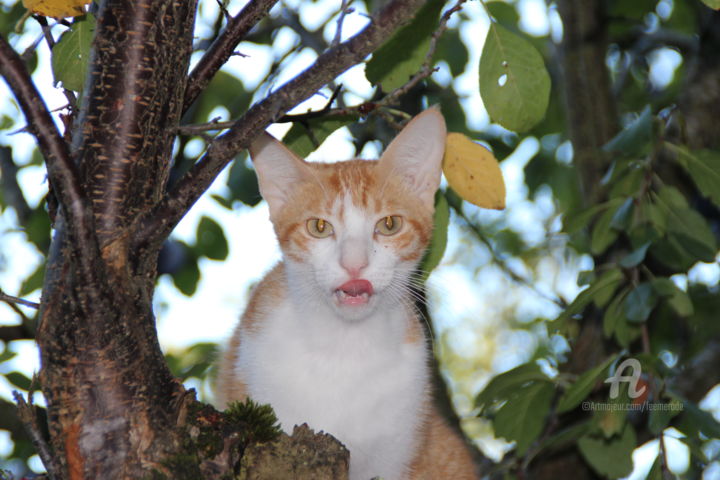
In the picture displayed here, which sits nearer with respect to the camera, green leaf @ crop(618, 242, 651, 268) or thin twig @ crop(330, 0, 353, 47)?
thin twig @ crop(330, 0, 353, 47)

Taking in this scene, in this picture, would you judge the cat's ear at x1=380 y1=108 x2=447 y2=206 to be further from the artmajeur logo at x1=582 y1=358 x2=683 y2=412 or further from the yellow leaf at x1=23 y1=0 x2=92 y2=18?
the yellow leaf at x1=23 y1=0 x2=92 y2=18

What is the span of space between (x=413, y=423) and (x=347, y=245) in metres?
0.73

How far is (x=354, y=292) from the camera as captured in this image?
8.61 feet

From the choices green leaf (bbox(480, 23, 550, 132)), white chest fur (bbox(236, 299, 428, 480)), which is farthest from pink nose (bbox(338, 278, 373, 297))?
green leaf (bbox(480, 23, 550, 132))

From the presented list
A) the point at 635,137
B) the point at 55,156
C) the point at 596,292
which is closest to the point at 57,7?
the point at 55,156

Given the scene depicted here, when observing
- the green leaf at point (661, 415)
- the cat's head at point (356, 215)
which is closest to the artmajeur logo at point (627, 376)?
the green leaf at point (661, 415)

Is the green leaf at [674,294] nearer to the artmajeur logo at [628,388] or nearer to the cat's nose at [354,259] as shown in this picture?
the artmajeur logo at [628,388]

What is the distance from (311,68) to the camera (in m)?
1.46

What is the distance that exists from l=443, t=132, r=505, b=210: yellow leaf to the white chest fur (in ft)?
2.57

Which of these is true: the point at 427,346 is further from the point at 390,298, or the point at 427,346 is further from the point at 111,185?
the point at 111,185

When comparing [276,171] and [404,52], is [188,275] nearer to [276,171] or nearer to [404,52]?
[276,171]

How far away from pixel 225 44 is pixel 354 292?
114cm

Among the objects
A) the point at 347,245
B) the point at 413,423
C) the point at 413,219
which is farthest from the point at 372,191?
the point at 413,423

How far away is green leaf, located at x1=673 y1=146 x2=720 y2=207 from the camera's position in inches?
98.0
